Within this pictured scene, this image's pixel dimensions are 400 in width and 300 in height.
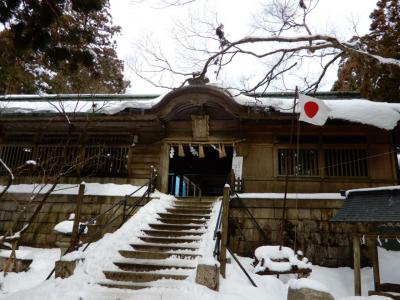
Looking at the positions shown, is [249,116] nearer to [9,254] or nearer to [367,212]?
[367,212]

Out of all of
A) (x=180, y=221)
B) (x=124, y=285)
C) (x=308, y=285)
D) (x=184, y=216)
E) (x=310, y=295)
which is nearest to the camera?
(x=310, y=295)

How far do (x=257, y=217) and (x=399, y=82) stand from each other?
8166mm

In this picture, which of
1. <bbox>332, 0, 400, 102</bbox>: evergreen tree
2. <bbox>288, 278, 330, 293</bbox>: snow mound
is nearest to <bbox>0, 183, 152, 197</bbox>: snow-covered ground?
<bbox>288, 278, 330, 293</bbox>: snow mound

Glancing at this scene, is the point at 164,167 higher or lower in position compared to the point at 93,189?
higher

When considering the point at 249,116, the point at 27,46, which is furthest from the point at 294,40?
the point at 27,46

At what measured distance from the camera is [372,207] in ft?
27.0

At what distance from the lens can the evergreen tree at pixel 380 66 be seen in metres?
11.6

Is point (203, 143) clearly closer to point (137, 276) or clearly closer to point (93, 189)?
point (93, 189)

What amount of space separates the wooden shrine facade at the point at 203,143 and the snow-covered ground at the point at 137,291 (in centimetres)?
289

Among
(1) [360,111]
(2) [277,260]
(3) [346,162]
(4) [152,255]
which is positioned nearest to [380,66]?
(1) [360,111]

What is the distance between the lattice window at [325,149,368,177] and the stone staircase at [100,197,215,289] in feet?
16.1

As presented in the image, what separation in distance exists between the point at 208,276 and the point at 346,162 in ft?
25.6

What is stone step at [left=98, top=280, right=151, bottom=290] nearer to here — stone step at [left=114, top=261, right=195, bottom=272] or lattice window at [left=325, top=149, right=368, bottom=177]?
stone step at [left=114, top=261, right=195, bottom=272]

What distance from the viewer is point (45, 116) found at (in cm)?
1277
